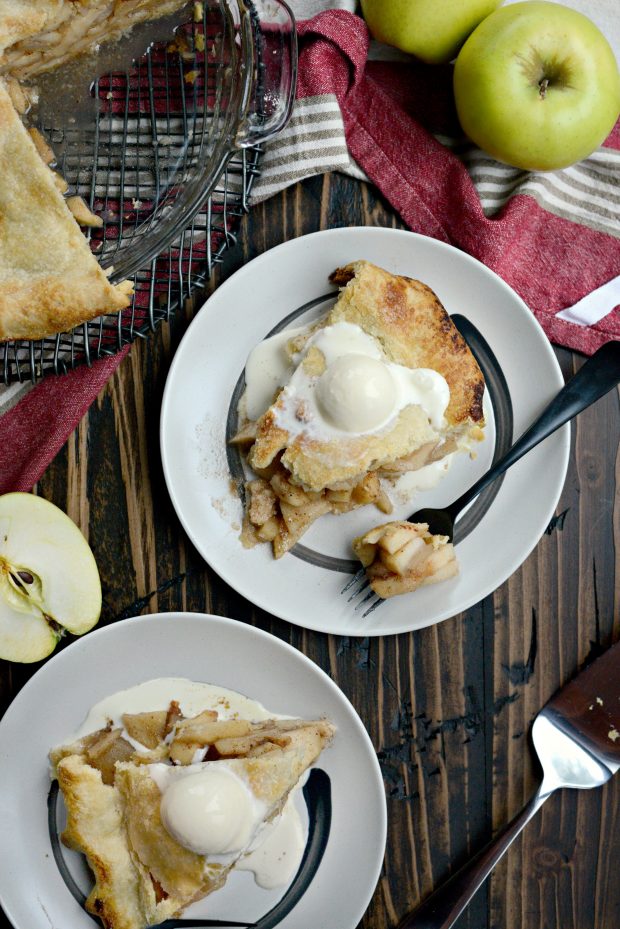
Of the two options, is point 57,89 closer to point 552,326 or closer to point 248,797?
point 552,326

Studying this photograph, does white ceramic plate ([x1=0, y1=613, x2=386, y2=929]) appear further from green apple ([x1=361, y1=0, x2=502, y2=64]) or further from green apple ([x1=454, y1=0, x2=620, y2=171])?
green apple ([x1=361, y1=0, x2=502, y2=64])

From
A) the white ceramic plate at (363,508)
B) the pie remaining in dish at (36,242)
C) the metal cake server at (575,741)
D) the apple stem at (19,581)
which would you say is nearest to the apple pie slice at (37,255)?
the pie remaining in dish at (36,242)

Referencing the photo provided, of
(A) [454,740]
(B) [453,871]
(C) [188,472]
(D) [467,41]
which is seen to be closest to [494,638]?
(A) [454,740]

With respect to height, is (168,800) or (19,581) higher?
(19,581)

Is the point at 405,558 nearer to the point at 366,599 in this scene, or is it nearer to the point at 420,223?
the point at 366,599

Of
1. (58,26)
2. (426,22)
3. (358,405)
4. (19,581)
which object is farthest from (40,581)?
(426,22)

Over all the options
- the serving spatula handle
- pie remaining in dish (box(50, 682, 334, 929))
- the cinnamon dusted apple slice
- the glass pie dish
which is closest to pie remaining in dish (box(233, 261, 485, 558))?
the cinnamon dusted apple slice
